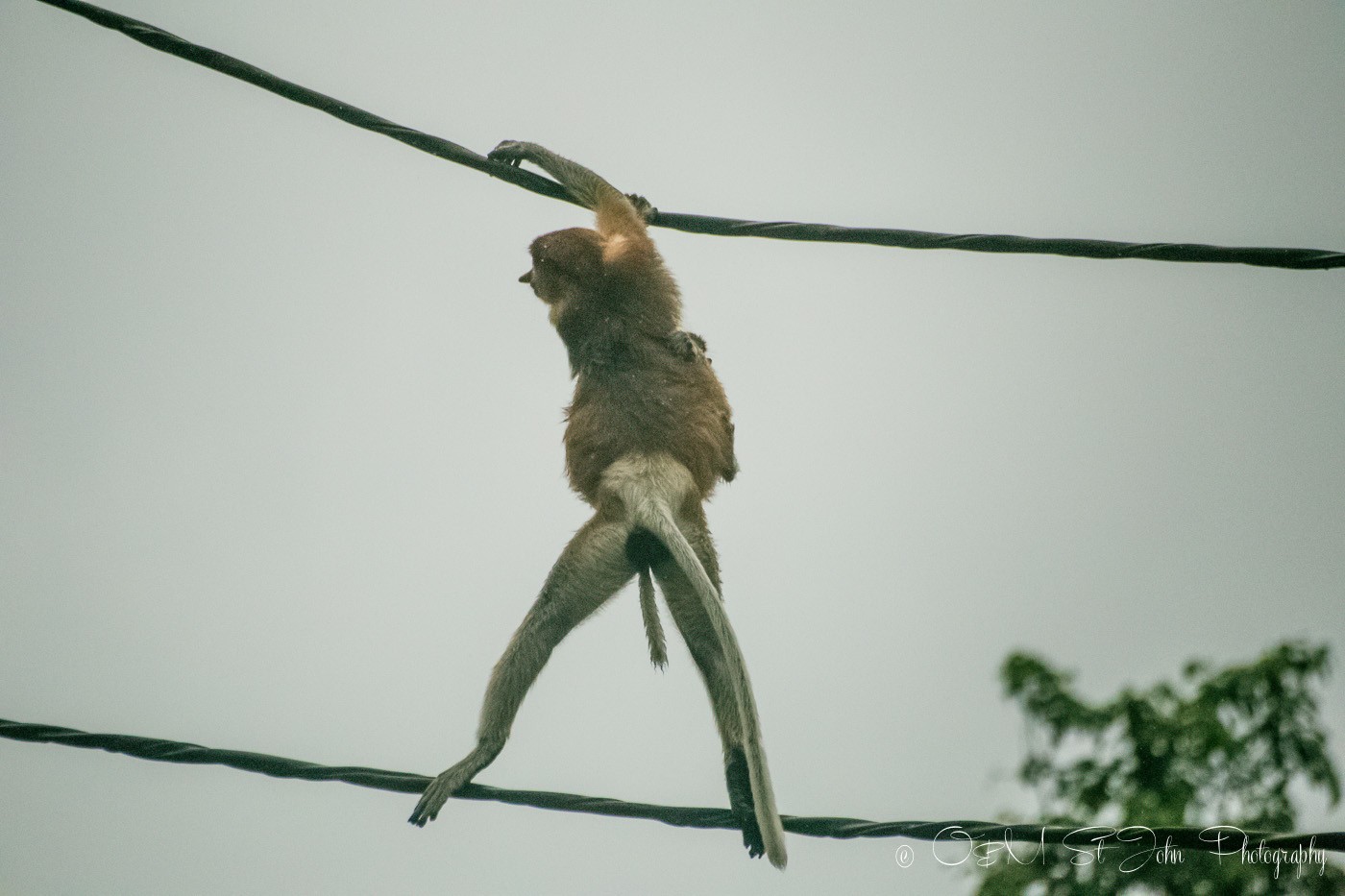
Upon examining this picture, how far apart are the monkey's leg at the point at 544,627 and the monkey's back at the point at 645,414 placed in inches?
13.9

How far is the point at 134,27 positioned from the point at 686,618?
377cm

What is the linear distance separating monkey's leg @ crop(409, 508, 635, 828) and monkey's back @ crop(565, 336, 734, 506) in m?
0.35

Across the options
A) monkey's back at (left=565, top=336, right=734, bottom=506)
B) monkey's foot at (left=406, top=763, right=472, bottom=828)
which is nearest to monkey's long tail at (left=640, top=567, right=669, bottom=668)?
monkey's back at (left=565, top=336, right=734, bottom=506)

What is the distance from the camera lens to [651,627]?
6168 millimetres

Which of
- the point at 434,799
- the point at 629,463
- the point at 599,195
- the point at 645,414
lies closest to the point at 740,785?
the point at 434,799

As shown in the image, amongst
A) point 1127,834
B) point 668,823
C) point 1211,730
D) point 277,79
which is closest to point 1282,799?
point 1211,730

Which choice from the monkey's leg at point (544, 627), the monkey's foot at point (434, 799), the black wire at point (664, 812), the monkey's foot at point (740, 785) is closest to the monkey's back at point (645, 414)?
the monkey's leg at point (544, 627)

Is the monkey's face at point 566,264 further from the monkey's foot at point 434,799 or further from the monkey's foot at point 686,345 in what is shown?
the monkey's foot at point 434,799

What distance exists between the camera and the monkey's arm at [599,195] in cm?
710

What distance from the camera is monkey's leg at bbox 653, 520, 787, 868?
200 inches

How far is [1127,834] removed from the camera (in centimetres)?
451

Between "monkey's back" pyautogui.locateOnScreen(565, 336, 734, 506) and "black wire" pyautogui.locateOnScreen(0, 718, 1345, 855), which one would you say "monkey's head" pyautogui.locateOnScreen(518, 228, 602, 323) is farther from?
"black wire" pyautogui.locateOnScreen(0, 718, 1345, 855)

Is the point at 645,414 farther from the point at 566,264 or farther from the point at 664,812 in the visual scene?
the point at 664,812

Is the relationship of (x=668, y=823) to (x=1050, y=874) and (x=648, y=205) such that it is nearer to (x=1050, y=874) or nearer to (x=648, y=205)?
(x=648, y=205)
